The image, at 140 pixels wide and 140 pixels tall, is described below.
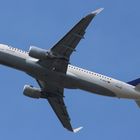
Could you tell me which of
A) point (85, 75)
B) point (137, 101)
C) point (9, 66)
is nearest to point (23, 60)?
point (9, 66)

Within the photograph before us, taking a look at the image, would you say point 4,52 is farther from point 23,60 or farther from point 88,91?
point 88,91

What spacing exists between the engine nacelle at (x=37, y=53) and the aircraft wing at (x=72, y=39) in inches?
50.4

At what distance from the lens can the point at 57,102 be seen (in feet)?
326

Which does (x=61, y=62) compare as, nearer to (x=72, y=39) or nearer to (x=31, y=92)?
(x=72, y=39)

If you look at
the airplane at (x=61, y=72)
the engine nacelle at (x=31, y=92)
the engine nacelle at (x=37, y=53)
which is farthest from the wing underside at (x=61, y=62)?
the engine nacelle at (x=37, y=53)

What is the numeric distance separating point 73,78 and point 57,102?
9.56m

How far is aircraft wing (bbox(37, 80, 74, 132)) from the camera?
97.6 metres

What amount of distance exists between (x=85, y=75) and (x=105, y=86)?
10.5 ft

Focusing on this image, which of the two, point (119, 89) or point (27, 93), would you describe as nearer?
point (119, 89)

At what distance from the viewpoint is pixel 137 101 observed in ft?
301

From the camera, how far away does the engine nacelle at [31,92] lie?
318 feet

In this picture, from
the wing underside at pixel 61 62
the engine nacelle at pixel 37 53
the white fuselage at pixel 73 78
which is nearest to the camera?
the wing underside at pixel 61 62

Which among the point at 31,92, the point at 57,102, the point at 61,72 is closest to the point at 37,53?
the point at 61,72

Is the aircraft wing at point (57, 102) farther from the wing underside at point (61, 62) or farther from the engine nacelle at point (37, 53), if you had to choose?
the engine nacelle at point (37, 53)
